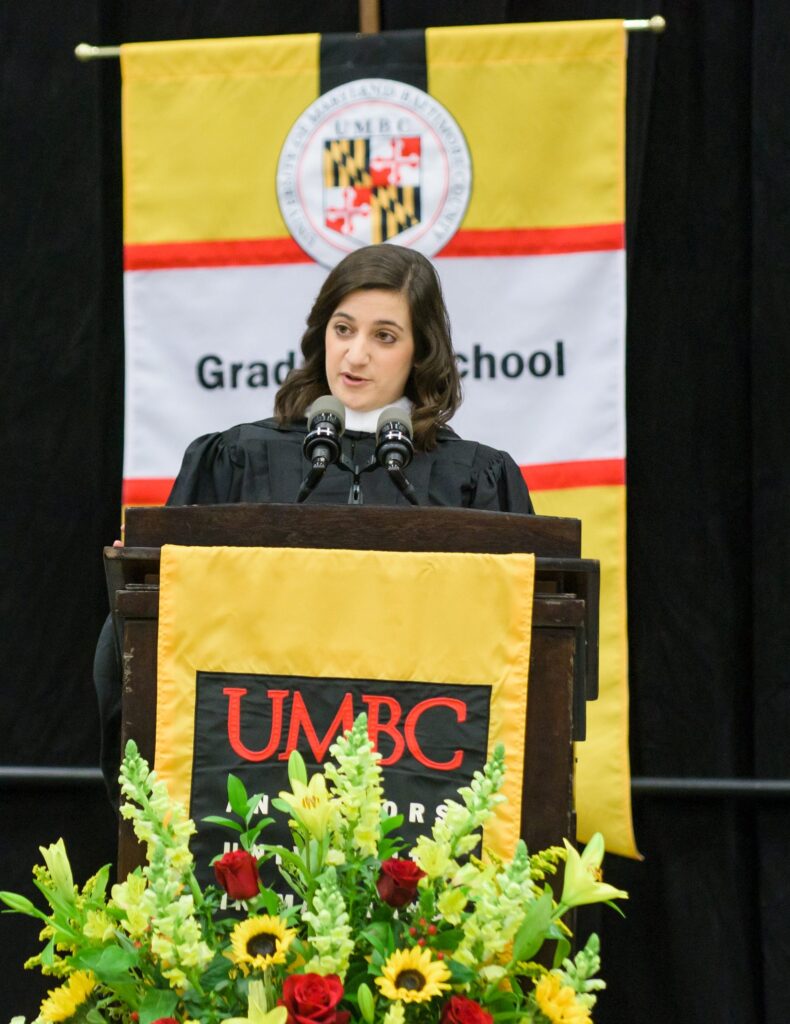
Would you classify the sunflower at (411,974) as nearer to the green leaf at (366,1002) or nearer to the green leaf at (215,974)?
the green leaf at (366,1002)

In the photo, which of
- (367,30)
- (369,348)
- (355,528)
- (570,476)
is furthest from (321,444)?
(367,30)

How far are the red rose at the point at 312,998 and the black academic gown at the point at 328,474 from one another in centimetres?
126

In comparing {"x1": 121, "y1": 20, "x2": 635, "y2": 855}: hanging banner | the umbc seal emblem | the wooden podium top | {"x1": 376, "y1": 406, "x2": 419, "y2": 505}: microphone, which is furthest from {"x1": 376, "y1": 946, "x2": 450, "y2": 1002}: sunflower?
the umbc seal emblem

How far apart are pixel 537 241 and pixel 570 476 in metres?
0.51

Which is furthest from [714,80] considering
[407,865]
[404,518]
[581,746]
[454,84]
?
[407,865]

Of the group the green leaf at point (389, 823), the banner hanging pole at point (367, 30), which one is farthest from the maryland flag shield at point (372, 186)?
the green leaf at point (389, 823)

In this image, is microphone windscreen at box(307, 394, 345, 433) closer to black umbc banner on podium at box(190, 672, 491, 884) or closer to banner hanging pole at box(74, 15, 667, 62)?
black umbc banner on podium at box(190, 672, 491, 884)

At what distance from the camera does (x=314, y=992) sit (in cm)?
113

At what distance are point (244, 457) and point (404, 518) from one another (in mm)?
719

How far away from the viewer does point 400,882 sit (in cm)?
121

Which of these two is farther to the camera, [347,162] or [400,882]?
[347,162]

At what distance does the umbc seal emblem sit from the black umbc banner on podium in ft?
5.18

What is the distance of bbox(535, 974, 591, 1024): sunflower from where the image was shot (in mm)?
1241

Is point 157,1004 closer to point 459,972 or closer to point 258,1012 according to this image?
point 258,1012
